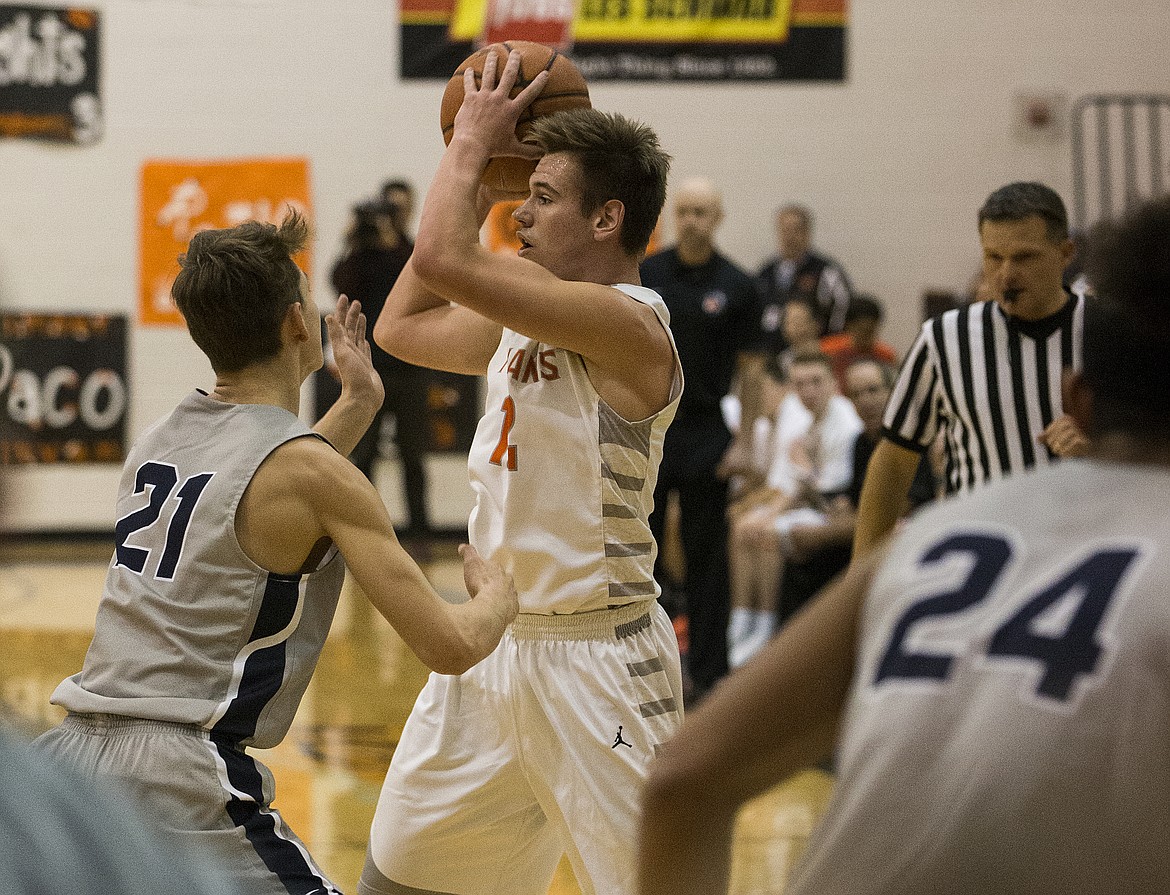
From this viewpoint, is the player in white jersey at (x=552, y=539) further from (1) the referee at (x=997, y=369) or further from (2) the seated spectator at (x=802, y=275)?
(2) the seated spectator at (x=802, y=275)

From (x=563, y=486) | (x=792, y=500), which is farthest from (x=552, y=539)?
(x=792, y=500)

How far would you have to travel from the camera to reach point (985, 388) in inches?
157

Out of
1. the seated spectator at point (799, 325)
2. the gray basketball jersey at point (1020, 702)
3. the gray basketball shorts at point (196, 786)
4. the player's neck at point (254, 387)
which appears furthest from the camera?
the seated spectator at point (799, 325)

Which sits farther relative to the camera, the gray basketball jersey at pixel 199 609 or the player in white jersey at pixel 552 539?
the player in white jersey at pixel 552 539

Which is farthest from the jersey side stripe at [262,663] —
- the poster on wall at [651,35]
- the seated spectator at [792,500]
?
the poster on wall at [651,35]

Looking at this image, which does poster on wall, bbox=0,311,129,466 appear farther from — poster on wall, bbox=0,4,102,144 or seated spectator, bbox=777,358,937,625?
seated spectator, bbox=777,358,937,625

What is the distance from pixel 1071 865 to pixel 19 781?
96 centimetres

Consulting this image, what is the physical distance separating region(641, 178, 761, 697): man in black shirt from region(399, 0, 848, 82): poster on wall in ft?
15.1

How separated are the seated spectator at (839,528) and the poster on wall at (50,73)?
670cm

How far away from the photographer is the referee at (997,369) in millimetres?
3932

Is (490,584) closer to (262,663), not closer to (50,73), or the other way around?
(262,663)

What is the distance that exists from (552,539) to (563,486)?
4.3 inches

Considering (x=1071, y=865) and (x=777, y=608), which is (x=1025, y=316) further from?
(x=777, y=608)

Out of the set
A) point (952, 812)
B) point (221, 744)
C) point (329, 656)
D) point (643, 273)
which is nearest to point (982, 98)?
point (643, 273)
